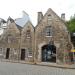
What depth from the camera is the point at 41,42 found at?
1104 inches

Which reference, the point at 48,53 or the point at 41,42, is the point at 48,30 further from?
the point at 48,53

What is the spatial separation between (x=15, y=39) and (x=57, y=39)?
893cm

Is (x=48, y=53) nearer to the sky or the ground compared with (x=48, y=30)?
nearer to the ground

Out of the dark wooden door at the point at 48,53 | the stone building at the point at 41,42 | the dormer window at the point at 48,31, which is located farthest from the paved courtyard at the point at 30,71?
the dormer window at the point at 48,31

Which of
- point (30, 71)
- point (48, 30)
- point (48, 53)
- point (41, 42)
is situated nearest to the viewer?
point (30, 71)

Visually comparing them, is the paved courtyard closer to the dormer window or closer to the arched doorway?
the arched doorway

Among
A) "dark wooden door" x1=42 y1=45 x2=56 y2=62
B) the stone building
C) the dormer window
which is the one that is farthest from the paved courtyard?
the dormer window

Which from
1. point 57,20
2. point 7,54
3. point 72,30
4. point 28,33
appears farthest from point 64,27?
point 7,54

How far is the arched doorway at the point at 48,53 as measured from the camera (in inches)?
1074

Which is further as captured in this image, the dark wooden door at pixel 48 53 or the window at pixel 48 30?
the window at pixel 48 30

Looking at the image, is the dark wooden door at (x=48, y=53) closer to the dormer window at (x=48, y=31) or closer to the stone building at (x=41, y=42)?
the stone building at (x=41, y=42)

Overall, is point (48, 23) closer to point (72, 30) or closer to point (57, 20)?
point (57, 20)

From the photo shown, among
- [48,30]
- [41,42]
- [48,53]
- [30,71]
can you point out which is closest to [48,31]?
[48,30]

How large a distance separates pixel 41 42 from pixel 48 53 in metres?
2.39
